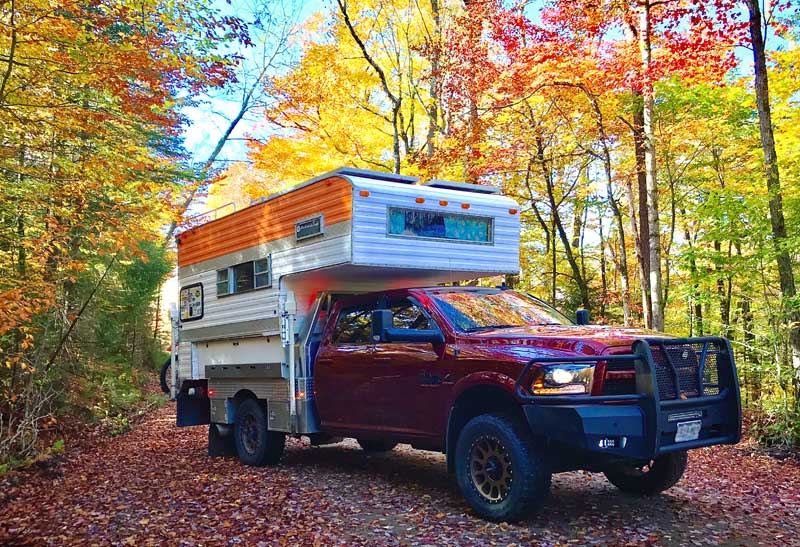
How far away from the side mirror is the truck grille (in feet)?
5.29

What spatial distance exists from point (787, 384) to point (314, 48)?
1314cm

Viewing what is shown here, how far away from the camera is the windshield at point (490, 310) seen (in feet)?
20.0

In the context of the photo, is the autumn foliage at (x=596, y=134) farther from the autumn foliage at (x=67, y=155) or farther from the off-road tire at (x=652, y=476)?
the autumn foliage at (x=67, y=155)

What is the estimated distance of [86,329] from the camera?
42.6 ft

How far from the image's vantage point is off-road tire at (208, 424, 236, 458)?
9.13 meters

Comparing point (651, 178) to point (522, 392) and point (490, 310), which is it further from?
point (522, 392)

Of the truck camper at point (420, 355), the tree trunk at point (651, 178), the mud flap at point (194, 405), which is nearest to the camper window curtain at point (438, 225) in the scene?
the truck camper at point (420, 355)

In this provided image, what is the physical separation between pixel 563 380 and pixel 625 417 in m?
0.49

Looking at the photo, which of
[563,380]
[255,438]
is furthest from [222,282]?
[563,380]

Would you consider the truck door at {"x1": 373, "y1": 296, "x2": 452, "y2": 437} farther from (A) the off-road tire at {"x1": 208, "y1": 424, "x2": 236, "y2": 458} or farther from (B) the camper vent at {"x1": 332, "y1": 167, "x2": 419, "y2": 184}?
(A) the off-road tire at {"x1": 208, "y1": 424, "x2": 236, "y2": 458}

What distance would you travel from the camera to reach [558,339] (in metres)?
5.12

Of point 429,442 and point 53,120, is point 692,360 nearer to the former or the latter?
point 429,442

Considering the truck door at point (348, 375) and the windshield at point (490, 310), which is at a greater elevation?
the windshield at point (490, 310)

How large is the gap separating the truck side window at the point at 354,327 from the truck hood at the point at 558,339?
1.52 metres
